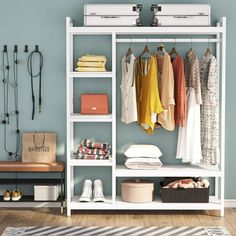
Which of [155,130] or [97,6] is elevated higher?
[97,6]

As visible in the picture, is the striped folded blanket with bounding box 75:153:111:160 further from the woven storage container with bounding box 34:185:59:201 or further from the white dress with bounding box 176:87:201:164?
the white dress with bounding box 176:87:201:164

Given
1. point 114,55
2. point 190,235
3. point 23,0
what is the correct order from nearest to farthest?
point 190,235 < point 114,55 < point 23,0

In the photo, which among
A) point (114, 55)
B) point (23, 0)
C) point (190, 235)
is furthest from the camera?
point (23, 0)

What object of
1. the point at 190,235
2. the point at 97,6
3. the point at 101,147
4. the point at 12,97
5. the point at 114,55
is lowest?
the point at 190,235

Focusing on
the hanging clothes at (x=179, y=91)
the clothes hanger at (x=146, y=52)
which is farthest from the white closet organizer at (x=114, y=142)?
the hanging clothes at (x=179, y=91)

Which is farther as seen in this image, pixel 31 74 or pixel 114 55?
pixel 31 74

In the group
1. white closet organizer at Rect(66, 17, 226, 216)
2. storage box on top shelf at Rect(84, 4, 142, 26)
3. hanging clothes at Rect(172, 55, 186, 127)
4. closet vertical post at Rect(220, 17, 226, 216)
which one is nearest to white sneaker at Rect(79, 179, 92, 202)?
white closet organizer at Rect(66, 17, 226, 216)

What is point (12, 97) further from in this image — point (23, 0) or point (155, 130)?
point (155, 130)

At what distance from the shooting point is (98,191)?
6141 millimetres

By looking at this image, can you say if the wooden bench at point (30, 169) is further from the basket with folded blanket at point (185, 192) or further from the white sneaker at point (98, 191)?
the basket with folded blanket at point (185, 192)

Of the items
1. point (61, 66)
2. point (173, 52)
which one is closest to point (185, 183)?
point (173, 52)

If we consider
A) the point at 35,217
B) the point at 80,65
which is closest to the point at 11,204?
the point at 35,217

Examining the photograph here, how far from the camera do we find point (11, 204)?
6.38m

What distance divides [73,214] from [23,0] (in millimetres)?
2250
